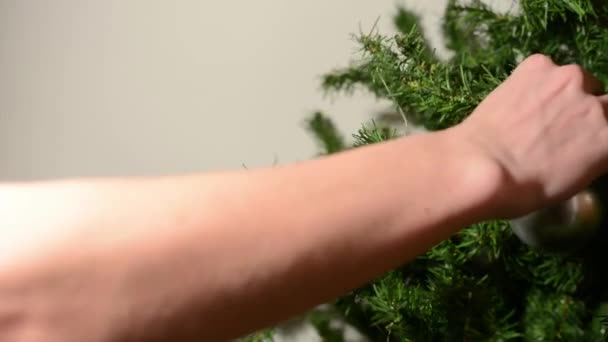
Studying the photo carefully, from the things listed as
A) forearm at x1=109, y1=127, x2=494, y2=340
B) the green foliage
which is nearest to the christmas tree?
the green foliage

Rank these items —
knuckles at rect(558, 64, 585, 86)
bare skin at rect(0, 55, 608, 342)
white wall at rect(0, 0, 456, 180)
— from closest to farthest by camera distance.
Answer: bare skin at rect(0, 55, 608, 342), knuckles at rect(558, 64, 585, 86), white wall at rect(0, 0, 456, 180)

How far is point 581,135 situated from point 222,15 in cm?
43

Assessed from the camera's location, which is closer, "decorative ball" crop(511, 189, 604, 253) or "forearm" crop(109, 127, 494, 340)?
"forearm" crop(109, 127, 494, 340)

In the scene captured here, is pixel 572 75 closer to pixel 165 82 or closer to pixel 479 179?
pixel 479 179

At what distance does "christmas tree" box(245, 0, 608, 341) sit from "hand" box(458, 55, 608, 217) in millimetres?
76

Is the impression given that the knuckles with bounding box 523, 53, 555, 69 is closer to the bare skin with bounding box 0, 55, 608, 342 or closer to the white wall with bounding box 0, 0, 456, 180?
the bare skin with bounding box 0, 55, 608, 342

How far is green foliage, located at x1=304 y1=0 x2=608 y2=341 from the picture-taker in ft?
1.75

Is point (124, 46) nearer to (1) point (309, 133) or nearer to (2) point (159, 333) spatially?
(1) point (309, 133)

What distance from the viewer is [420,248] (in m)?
0.40

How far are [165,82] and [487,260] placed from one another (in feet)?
1.30

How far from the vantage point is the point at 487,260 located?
566 mm

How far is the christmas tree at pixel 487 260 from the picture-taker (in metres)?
0.53

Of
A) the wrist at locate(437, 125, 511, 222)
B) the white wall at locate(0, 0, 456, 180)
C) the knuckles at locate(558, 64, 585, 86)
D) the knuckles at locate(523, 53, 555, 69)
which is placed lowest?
the wrist at locate(437, 125, 511, 222)

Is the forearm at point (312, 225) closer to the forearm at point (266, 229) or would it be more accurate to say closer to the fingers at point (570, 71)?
the forearm at point (266, 229)
